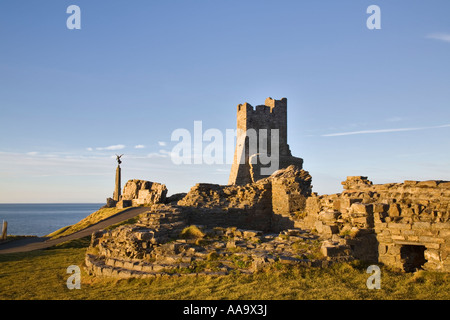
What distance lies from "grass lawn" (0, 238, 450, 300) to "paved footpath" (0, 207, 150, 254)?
11160 millimetres

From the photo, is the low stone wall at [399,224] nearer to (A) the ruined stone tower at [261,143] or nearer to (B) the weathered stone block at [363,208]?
(B) the weathered stone block at [363,208]

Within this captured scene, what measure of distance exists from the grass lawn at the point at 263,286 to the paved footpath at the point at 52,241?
1116 cm

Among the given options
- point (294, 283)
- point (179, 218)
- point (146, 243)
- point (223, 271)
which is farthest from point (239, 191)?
point (294, 283)

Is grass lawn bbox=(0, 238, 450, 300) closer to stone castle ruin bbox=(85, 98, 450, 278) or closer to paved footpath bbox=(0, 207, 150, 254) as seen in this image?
stone castle ruin bbox=(85, 98, 450, 278)

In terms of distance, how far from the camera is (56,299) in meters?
8.90

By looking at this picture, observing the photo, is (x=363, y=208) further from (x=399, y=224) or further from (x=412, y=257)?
(x=412, y=257)

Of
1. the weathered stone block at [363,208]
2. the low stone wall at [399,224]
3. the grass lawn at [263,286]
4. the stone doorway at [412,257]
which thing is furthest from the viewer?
the weathered stone block at [363,208]

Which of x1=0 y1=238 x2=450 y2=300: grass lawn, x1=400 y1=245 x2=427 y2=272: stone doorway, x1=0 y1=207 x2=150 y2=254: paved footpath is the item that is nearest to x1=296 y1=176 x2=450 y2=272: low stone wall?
x1=400 y1=245 x2=427 y2=272: stone doorway

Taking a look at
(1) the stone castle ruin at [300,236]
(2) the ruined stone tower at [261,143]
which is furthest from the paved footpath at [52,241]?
(2) the ruined stone tower at [261,143]

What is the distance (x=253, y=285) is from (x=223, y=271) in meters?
1.37

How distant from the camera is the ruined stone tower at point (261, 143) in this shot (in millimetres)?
36250

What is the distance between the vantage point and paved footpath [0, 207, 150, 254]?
21.3m

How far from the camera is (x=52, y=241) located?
23.0 meters
